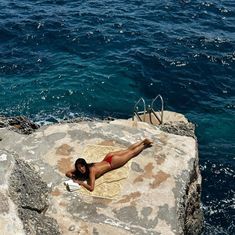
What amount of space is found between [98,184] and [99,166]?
631mm

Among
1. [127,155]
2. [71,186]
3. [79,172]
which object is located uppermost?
[127,155]

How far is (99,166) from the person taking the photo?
15.9 m

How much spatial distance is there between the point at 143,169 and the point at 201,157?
774 cm

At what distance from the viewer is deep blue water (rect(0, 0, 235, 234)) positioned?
24.9 metres

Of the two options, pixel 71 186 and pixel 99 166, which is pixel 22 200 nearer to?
pixel 71 186

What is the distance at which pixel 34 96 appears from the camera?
27531mm

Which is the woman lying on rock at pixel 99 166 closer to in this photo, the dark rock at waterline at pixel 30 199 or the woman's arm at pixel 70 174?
the woman's arm at pixel 70 174

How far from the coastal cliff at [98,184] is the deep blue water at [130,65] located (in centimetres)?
464

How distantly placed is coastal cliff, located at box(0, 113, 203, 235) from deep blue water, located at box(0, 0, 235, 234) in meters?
4.64

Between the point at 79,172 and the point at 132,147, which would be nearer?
the point at 79,172

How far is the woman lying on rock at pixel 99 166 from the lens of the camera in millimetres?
15508

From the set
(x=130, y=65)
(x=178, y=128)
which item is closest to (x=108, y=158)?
(x=178, y=128)

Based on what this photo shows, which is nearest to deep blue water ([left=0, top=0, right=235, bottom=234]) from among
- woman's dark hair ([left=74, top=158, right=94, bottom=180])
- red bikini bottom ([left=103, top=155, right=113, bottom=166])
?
red bikini bottom ([left=103, top=155, right=113, bottom=166])

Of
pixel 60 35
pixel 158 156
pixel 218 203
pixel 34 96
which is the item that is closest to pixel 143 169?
pixel 158 156
